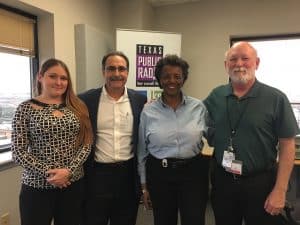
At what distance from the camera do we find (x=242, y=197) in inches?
64.7

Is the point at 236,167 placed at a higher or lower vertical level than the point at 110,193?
higher

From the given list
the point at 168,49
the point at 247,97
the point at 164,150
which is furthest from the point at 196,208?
the point at 168,49

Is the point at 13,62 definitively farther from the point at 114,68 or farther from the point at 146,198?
the point at 146,198

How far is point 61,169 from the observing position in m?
1.63

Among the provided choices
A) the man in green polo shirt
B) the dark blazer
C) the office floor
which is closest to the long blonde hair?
the dark blazer

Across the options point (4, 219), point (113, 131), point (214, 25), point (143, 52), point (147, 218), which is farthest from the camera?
point (214, 25)

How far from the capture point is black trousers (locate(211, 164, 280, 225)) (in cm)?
162

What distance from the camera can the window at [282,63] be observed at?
12.3 feet

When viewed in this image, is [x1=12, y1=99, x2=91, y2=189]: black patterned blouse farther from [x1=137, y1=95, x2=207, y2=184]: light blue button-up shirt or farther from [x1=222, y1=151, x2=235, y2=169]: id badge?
[x1=222, y1=151, x2=235, y2=169]: id badge

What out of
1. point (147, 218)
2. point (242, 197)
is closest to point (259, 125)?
point (242, 197)

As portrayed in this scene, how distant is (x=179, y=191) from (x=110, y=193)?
44 centimetres

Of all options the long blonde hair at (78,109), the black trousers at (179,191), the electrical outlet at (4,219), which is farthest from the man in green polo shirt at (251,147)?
the electrical outlet at (4,219)

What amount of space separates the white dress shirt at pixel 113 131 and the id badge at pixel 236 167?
2.13ft

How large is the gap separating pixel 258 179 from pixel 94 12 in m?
2.85
